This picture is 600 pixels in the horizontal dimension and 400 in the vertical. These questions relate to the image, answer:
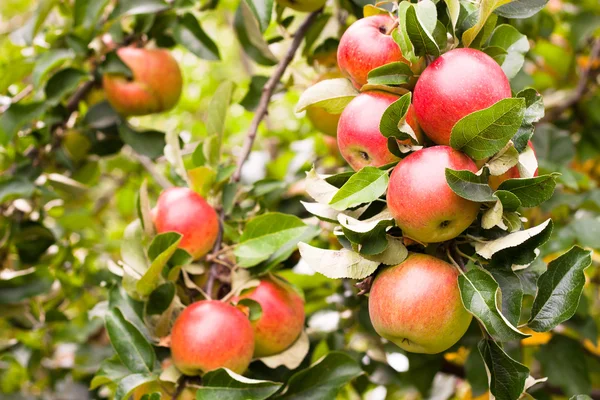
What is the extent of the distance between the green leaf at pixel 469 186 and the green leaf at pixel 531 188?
0.04m

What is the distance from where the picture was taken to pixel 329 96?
3.06 ft

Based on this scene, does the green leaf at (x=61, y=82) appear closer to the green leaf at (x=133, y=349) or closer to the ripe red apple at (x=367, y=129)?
the green leaf at (x=133, y=349)

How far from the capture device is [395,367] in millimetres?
1430

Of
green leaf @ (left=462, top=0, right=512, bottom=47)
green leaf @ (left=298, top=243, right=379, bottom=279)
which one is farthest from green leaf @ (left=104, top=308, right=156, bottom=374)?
green leaf @ (left=462, top=0, right=512, bottom=47)

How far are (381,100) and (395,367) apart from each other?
778 mm

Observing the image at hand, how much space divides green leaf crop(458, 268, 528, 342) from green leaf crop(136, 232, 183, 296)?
0.46m

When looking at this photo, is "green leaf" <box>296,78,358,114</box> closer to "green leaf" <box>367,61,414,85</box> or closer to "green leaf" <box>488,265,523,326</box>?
"green leaf" <box>367,61,414,85</box>

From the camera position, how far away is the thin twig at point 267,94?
1.24m

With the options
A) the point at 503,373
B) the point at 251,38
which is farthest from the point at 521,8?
the point at 251,38

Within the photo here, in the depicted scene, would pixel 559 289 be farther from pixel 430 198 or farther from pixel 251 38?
pixel 251 38

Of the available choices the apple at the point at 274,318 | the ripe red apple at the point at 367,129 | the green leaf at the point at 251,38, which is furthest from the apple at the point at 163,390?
the green leaf at the point at 251,38

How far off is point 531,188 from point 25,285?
49.7 inches

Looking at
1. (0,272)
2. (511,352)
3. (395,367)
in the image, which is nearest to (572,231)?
(511,352)

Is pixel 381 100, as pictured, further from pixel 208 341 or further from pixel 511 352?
pixel 511 352
